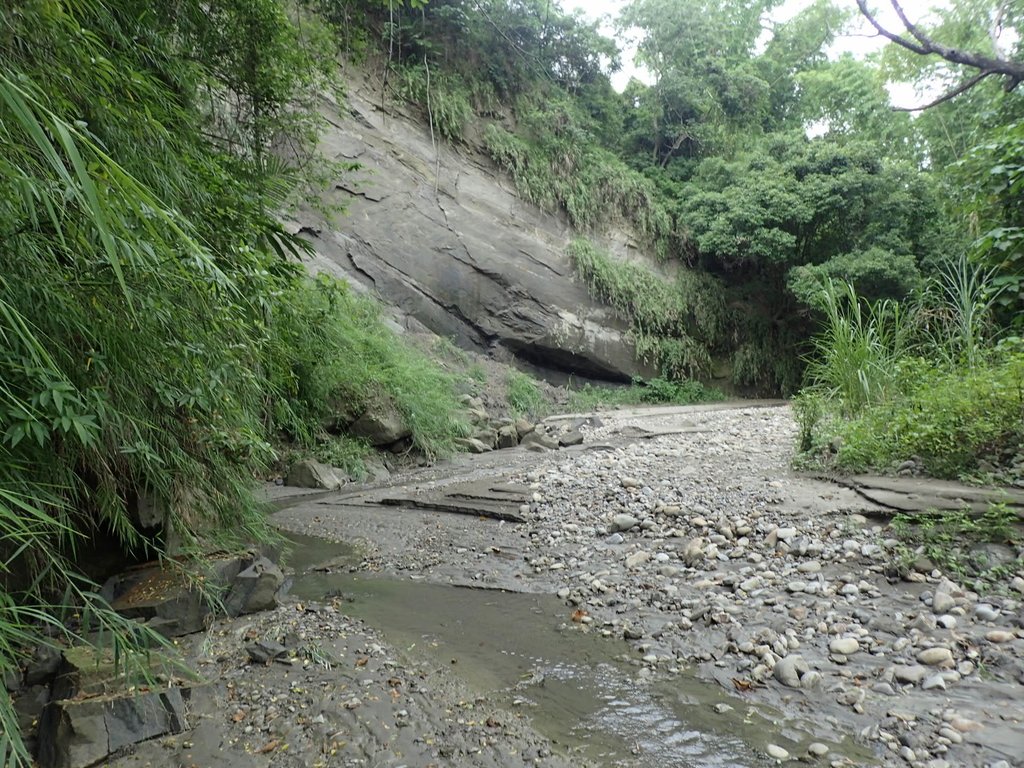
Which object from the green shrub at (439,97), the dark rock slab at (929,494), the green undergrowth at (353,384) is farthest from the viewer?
the green shrub at (439,97)

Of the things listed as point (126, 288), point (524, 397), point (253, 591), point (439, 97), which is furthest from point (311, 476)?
point (439, 97)

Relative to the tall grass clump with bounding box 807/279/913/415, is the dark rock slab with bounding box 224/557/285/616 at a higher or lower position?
lower

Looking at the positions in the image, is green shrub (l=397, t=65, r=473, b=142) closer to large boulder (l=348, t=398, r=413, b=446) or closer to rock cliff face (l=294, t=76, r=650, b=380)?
rock cliff face (l=294, t=76, r=650, b=380)

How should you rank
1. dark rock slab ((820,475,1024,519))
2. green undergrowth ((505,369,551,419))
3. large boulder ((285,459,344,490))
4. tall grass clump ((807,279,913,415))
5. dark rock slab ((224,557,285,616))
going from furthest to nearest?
green undergrowth ((505,369,551,419)) → large boulder ((285,459,344,490)) → tall grass clump ((807,279,913,415)) → dark rock slab ((820,475,1024,519)) → dark rock slab ((224,557,285,616))

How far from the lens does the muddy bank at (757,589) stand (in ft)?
7.45

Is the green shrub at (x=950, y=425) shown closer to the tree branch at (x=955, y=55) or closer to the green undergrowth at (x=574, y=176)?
the tree branch at (x=955, y=55)

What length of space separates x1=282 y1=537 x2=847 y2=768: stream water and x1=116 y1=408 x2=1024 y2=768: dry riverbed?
12 millimetres

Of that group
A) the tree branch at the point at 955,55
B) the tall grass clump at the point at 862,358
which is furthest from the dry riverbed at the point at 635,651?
the tree branch at the point at 955,55

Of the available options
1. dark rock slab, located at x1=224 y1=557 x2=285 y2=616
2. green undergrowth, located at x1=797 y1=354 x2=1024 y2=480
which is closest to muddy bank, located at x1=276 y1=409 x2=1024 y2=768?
green undergrowth, located at x1=797 y1=354 x2=1024 y2=480

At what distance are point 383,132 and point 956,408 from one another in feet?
42.2

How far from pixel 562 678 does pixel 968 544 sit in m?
2.33

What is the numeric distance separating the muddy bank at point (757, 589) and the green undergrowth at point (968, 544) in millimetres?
91

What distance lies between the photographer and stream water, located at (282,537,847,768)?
88.0 inches

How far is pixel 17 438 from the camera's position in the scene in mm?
1603
